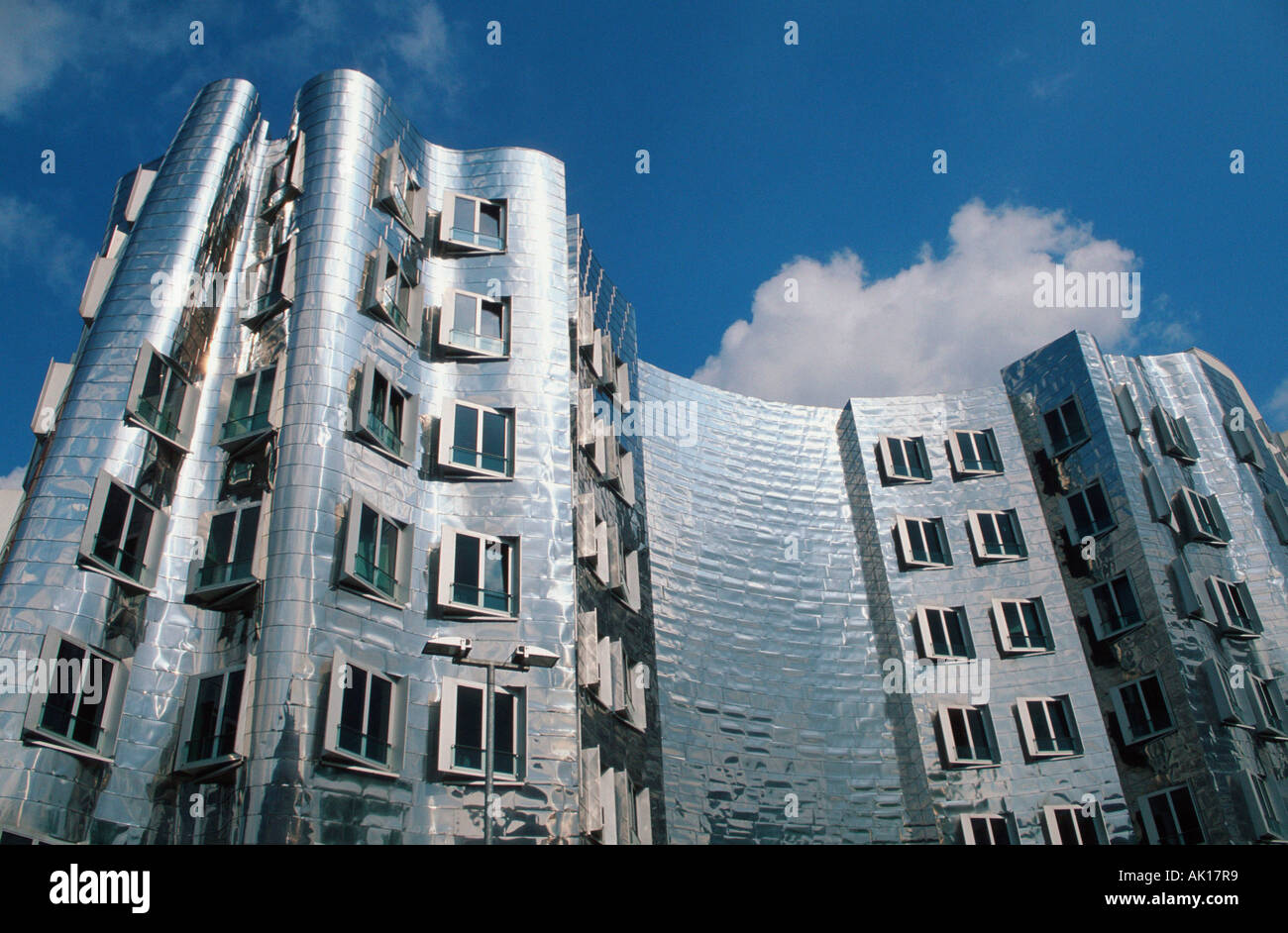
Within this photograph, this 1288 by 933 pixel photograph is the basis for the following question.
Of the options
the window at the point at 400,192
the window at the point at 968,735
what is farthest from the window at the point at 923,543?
the window at the point at 400,192

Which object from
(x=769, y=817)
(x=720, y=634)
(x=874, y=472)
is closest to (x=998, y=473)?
(x=874, y=472)

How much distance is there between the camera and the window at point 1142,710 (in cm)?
3697

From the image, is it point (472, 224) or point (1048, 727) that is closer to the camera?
point (472, 224)

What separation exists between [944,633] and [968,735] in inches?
166

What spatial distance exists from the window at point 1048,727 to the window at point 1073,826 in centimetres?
204

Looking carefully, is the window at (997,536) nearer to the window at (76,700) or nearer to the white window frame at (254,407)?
the white window frame at (254,407)

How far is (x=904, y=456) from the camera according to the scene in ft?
153

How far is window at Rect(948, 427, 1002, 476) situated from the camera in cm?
4556

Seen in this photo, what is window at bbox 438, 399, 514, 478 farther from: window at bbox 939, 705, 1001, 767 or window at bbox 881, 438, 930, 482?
window at bbox 881, 438, 930, 482

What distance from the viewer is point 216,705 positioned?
24.3 m

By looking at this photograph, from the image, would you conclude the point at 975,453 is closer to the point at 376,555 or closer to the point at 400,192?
the point at 400,192

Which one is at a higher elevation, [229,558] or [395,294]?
[395,294]

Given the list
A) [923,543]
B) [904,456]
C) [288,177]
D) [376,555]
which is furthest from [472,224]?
[923,543]
